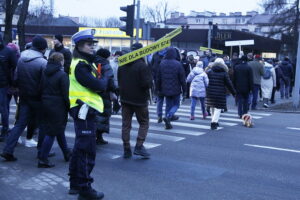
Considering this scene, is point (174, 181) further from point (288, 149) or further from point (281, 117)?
point (281, 117)

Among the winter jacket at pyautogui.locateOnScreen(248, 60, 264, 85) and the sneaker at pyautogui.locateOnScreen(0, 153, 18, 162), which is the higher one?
the winter jacket at pyautogui.locateOnScreen(248, 60, 264, 85)

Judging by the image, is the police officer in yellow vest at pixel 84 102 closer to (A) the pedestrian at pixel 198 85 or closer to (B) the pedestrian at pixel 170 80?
(B) the pedestrian at pixel 170 80

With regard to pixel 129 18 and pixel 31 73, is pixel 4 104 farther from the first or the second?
pixel 129 18

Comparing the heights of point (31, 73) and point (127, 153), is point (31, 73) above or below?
above

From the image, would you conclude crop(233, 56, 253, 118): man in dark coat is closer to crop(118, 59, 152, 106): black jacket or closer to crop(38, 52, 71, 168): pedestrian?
crop(118, 59, 152, 106): black jacket

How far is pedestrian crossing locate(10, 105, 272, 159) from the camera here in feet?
26.7

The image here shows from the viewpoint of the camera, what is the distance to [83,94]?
4.75 meters

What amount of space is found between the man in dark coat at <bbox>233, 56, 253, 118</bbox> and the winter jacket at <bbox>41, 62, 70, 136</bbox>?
275 inches

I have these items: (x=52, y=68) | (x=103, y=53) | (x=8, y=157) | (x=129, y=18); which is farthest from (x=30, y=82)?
(x=129, y=18)

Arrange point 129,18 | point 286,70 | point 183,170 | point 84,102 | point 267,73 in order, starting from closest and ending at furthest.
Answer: point 84,102, point 183,170, point 129,18, point 267,73, point 286,70

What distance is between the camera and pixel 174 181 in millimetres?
5863

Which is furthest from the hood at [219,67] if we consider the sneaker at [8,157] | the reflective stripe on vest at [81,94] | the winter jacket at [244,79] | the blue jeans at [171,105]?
the reflective stripe on vest at [81,94]

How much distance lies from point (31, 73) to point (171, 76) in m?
4.23

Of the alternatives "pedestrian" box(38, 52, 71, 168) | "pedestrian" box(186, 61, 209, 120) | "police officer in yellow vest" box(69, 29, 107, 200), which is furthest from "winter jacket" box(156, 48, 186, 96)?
"police officer in yellow vest" box(69, 29, 107, 200)
